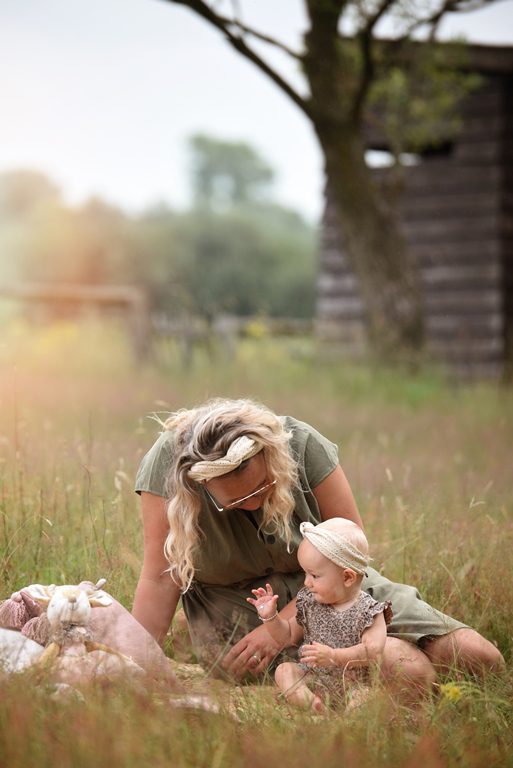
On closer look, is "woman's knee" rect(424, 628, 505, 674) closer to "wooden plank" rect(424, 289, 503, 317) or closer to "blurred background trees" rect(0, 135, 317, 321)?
"wooden plank" rect(424, 289, 503, 317)

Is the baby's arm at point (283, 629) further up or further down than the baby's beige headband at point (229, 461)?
further down

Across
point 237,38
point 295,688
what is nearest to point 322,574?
point 295,688

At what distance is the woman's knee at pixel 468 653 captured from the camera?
139 inches

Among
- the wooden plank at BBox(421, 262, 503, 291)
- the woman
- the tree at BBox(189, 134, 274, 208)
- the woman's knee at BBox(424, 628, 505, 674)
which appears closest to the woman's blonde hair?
the woman

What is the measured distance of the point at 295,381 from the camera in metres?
11.6

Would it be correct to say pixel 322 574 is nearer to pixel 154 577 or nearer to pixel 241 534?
pixel 241 534

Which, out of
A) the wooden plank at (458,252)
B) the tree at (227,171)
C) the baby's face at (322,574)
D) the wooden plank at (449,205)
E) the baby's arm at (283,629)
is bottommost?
the baby's arm at (283,629)

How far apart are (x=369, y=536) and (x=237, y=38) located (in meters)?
7.75

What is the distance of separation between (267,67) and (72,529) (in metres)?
8.20

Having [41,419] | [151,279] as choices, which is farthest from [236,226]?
[41,419]

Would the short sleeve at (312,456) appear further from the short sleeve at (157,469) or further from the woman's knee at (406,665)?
the woman's knee at (406,665)

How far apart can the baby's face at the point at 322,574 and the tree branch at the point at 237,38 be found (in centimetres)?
875

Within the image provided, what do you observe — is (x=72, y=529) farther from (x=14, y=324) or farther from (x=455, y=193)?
(x=14, y=324)

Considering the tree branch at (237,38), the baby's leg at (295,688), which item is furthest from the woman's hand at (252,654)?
the tree branch at (237,38)
